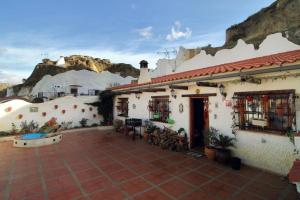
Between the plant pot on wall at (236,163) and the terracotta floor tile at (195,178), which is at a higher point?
the plant pot on wall at (236,163)

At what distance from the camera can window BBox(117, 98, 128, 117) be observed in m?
13.1

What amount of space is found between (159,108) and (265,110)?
5.31 metres

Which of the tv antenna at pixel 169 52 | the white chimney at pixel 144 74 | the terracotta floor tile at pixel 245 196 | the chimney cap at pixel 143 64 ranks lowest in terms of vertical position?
the terracotta floor tile at pixel 245 196

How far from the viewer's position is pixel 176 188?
4.46m

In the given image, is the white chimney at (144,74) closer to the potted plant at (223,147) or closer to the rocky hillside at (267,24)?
the potted plant at (223,147)

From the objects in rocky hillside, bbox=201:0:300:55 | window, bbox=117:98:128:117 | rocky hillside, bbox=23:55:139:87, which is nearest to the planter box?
window, bbox=117:98:128:117

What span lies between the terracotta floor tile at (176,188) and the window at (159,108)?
15.0 ft

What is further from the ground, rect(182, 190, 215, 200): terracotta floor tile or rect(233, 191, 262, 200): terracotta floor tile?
rect(233, 191, 262, 200): terracotta floor tile

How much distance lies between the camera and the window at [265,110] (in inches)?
191

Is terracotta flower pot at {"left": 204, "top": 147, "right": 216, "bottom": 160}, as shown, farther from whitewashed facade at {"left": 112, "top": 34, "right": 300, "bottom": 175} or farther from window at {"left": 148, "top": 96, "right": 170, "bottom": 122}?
A: window at {"left": 148, "top": 96, "right": 170, "bottom": 122}

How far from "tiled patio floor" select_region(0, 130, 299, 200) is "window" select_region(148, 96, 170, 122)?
233 cm

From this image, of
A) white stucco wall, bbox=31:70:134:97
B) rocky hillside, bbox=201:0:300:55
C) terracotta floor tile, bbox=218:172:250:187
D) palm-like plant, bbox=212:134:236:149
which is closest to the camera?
terracotta floor tile, bbox=218:172:250:187

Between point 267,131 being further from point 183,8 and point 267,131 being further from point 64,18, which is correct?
point 64,18

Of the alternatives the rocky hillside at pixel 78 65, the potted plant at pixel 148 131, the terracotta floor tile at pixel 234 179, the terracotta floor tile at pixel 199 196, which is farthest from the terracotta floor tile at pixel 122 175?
the rocky hillside at pixel 78 65
